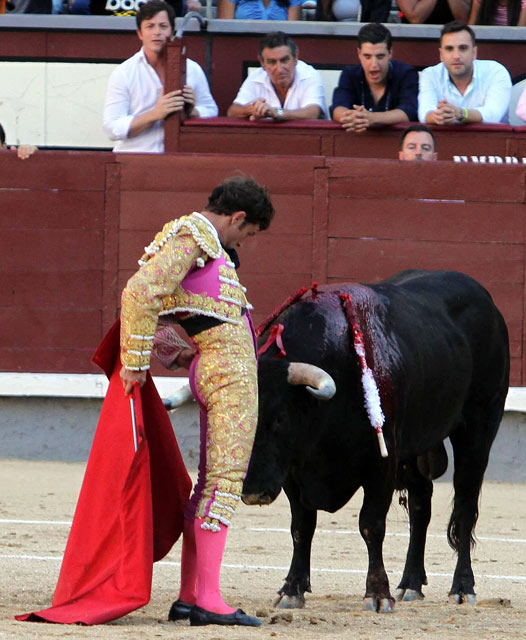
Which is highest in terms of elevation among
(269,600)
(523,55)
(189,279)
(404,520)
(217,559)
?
(523,55)

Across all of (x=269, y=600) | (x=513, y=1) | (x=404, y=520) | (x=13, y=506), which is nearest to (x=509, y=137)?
A: (x=513, y=1)

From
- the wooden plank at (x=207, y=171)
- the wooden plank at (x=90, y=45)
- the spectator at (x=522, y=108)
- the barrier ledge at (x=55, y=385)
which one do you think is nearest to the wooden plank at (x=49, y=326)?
the barrier ledge at (x=55, y=385)

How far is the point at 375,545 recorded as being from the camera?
439cm

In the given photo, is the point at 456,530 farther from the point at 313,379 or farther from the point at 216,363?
the point at 216,363

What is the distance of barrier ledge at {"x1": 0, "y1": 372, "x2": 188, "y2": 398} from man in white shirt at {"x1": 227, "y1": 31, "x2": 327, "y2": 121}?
1.65 meters

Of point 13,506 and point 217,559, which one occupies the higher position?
point 217,559

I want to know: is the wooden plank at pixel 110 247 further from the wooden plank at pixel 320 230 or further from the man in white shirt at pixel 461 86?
the man in white shirt at pixel 461 86

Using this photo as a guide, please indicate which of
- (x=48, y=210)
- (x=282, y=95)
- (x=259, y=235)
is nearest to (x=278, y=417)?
(x=259, y=235)

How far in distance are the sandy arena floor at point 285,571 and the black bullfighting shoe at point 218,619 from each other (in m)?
0.04

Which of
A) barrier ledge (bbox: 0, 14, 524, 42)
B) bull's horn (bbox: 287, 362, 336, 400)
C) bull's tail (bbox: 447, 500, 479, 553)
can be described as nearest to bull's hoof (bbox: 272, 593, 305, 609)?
bull's horn (bbox: 287, 362, 336, 400)

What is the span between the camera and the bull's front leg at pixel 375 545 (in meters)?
4.30

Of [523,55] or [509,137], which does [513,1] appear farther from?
[509,137]

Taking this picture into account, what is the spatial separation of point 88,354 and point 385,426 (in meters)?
3.77

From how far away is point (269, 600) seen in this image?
4535 mm
